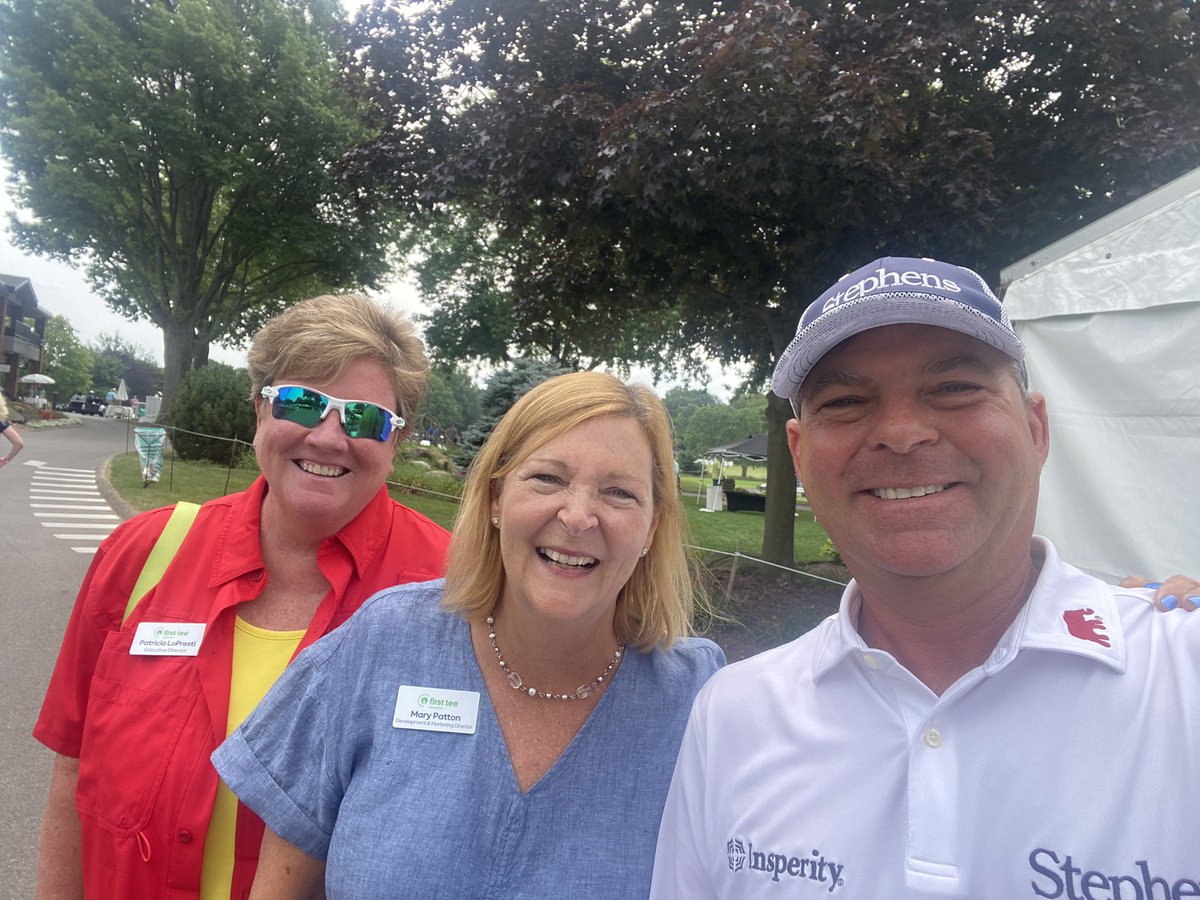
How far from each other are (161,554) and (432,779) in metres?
1.11

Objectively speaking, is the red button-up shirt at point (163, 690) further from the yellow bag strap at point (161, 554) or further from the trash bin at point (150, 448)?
the trash bin at point (150, 448)

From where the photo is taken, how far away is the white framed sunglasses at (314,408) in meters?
2.21

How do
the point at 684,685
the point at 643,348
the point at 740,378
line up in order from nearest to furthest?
the point at 684,685 < the point at 740,378 < the point at 643,348

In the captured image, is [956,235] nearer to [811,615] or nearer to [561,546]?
[811,615]

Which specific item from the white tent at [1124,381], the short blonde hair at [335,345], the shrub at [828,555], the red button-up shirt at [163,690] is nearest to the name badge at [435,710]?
the red button-up shirt at [163,690]

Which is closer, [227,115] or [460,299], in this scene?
[227,115]

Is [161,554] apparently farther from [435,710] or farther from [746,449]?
[746,449]

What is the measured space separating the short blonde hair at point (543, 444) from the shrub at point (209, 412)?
21018 mm

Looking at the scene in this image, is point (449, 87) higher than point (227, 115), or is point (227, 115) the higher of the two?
point (227, 115)

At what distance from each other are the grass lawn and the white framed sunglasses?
9.29 meters

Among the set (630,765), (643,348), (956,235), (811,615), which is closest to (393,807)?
(630,765)

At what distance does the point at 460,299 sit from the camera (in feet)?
83.8

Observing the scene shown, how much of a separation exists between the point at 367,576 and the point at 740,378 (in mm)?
10971

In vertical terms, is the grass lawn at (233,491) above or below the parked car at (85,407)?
below
